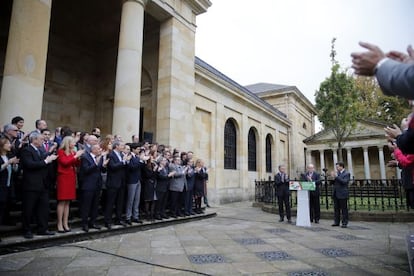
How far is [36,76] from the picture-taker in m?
6.82

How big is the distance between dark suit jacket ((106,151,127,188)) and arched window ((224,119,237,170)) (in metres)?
11.0

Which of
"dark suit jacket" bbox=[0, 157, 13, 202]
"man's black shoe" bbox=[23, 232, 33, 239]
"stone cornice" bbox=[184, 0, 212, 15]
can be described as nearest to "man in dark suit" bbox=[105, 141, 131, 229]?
"man's black shoe" bbox=[23, 232, 33, 239]

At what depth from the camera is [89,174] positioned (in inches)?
233

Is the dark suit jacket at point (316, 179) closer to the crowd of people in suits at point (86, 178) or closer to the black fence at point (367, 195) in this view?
the black fence at point (367, 195)

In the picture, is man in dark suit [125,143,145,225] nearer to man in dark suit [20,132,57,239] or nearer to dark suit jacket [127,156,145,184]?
dark suit jacket [127,156,145,184]

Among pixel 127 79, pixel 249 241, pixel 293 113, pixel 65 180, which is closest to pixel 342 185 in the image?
pixel 249 241

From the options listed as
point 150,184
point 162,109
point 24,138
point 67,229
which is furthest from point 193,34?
point 67,229

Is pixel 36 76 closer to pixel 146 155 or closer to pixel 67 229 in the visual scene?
pixel 146 155

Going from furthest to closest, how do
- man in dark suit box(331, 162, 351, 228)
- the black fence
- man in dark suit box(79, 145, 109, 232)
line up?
the black fence
man in dark suit box(331, 162, 351, 228)
man in dark suit box(79, 145, 109, 232)

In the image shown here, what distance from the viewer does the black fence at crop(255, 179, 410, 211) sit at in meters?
10.1

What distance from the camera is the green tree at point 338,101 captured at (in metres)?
18.7

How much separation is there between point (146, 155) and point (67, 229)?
2.62 meters

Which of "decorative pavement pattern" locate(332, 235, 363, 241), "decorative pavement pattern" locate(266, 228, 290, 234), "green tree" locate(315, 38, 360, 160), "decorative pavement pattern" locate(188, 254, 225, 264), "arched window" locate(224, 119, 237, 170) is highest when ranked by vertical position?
"green tree" locate(315, 38, 360, 160)

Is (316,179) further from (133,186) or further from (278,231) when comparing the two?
(133,186)
